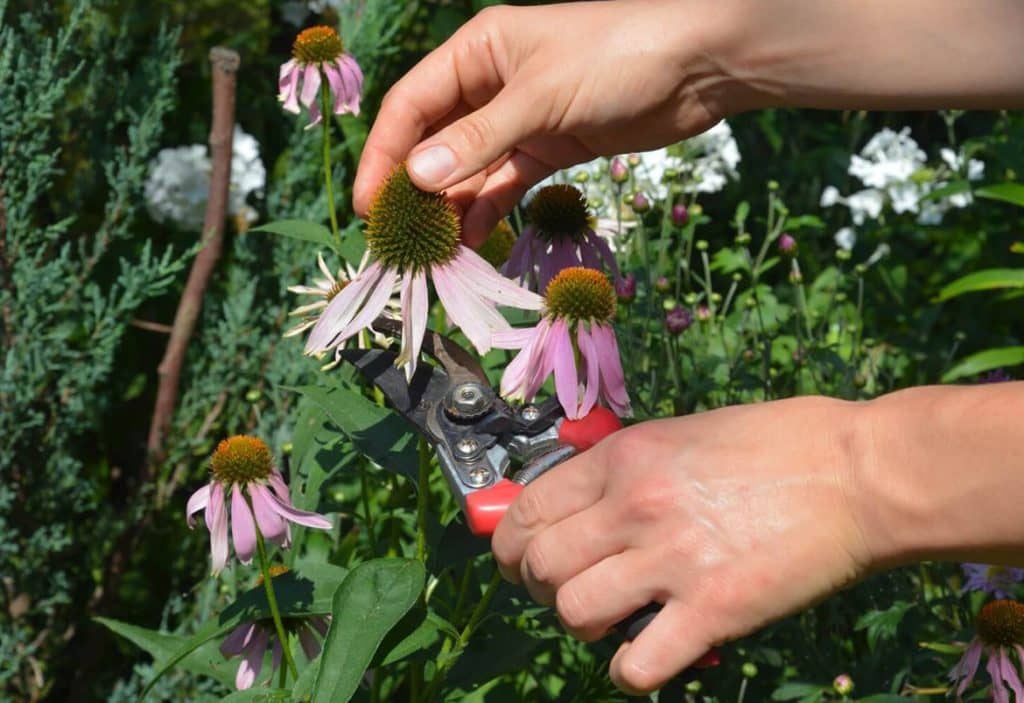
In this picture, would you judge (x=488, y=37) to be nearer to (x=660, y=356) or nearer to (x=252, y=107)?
(x=660, y=356)

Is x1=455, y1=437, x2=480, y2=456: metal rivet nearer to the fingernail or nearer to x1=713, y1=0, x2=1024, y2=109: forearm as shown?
the fingernail

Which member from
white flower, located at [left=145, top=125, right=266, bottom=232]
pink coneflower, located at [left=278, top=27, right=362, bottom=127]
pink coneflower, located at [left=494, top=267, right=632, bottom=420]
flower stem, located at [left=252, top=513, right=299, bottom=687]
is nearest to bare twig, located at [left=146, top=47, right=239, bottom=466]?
white flower, located at [left=145, top=125, right=266, bottom=232]

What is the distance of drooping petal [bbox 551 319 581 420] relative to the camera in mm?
1293

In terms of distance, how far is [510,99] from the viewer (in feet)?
4.76

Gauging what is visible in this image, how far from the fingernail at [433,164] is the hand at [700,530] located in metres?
0.36

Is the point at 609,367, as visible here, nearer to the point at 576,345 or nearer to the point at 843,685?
the point at 576,345

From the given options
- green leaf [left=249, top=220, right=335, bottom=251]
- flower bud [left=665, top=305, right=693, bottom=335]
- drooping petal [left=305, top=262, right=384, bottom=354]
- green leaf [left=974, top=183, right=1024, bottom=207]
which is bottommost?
green leaf [left=974, top=183, right=1024, bottom=207]

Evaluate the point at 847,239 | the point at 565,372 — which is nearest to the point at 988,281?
the point at 847,239

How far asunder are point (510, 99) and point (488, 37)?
14 cm

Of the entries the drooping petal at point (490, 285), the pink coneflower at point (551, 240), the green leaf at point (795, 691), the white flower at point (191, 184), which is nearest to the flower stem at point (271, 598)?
the drooping petal at point (490, 285)

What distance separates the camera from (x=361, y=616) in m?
1.23

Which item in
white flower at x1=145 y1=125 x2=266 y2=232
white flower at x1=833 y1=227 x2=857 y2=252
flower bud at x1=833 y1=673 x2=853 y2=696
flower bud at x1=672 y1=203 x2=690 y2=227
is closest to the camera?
flower bud at x1=833 y1=673 x2=853 y2=696

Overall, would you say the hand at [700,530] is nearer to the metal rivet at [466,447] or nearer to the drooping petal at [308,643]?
the metal rivet at [466,447]

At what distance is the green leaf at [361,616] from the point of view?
1.19 m
